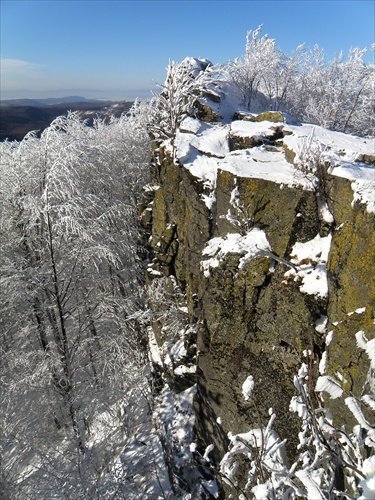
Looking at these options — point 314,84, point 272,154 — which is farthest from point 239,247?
point 314,84

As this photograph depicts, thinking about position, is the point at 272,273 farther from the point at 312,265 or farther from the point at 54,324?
the point at 54,324

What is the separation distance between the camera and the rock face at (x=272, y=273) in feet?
14.9

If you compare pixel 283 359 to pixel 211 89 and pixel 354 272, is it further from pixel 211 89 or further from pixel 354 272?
pixel 211 89

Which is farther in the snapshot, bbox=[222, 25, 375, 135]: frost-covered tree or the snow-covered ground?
bbox=[222, 25, 375, 135]: frost-covered tree

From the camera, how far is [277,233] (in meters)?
5.75

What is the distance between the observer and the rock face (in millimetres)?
4547

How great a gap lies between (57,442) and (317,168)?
36.0ft

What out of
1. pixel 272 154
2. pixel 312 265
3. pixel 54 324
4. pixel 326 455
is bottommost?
pixel 54 324

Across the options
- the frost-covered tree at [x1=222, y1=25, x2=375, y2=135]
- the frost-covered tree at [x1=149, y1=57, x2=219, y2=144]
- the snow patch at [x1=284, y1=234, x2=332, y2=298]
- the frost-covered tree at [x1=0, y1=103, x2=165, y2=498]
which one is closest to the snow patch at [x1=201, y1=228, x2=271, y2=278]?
the snow patch at [x1=284, y1=234, x2=332, y2=298]

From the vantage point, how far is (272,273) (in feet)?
18.9

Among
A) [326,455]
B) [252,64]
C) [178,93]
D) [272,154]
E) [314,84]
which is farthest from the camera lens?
[314,84]

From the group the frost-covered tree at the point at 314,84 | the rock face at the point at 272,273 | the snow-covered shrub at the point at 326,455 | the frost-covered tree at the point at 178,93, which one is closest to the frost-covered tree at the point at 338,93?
the frost-covered tree at the point at 314,84

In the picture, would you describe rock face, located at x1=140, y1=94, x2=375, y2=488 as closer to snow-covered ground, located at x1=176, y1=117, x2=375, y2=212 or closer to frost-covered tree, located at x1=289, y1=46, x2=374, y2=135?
snow-covered ground, located at x1=176, y1=117, x2=375, y2=212

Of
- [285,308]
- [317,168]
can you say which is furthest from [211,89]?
[285,308]
